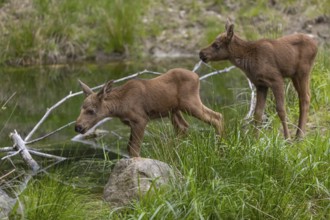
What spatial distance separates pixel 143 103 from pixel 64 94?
717cm

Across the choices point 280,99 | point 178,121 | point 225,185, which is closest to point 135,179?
point 225,185

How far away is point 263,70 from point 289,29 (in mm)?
12330

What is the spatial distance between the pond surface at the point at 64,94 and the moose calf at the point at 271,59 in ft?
1.95

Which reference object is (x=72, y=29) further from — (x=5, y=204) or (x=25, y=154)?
(x=5, y=204)

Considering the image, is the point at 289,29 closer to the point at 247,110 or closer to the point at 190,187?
the point at 247,110

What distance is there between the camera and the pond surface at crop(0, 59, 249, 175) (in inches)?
494

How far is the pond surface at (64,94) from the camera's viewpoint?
1254cm

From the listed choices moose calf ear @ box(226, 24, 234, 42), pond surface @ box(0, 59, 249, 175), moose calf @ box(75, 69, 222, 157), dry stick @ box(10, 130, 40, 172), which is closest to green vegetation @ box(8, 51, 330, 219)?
moose calf @ box(75, 69, 222, 157)

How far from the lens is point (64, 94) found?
Answer: 55.9 ft

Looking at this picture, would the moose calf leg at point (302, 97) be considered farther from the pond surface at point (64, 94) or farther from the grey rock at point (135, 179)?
the grey rock at point (135, 179)

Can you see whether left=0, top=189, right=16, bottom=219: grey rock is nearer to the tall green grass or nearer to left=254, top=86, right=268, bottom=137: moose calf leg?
left=254, top=86, right=268, bottom=137: moose calf leg

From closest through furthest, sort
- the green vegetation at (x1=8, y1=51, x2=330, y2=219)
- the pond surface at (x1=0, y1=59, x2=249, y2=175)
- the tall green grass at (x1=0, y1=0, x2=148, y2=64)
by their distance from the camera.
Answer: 1. the green vegetation at (x1=8, y1=51, x2=330, y2=219)
2. the pond surface at (x1=0, y1=59, x2=249, y2=175)
3. the tall green grass at (x1=0, y1=0, x2=148, y2=64)

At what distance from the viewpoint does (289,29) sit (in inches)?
868

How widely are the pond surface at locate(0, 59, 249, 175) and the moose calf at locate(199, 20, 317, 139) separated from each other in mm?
595
